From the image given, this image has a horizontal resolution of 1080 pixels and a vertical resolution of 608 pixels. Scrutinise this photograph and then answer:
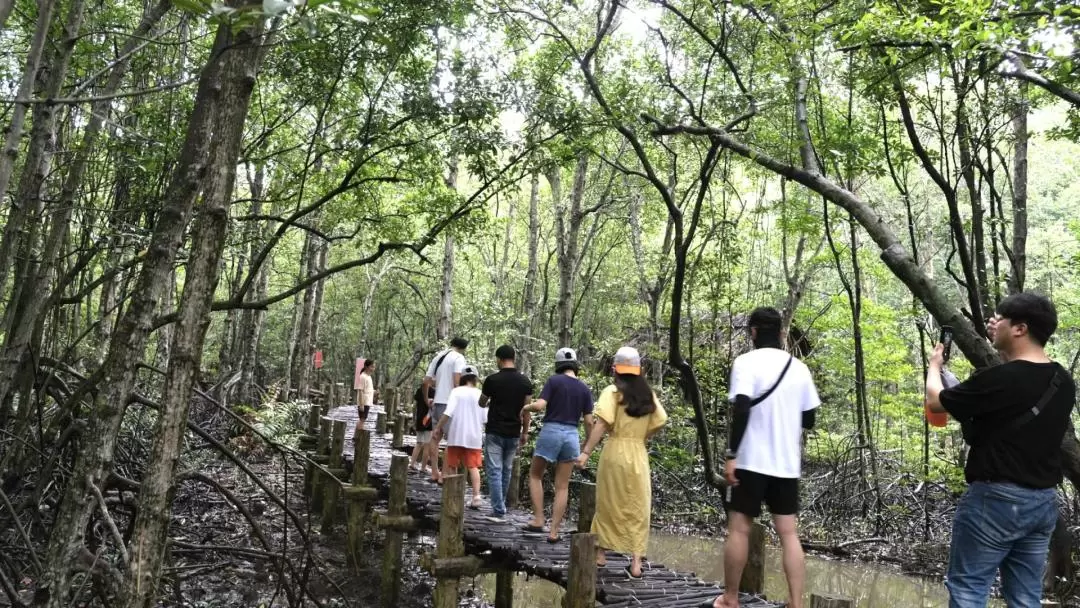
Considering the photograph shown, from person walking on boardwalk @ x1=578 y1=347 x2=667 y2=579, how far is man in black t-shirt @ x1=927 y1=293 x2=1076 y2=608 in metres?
2.38

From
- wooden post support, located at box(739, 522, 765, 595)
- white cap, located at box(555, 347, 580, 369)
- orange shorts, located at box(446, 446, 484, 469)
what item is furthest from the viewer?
orange shorts, located at box(446, 446, 484, 469)

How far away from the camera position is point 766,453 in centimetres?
430

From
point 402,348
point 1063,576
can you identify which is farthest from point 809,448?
point 402,348

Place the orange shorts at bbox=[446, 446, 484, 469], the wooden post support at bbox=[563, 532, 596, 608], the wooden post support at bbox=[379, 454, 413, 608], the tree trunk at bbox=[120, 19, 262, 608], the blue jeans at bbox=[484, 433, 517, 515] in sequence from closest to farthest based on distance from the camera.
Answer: the tree trunk at bbox=[120, 19, 262, 608] < the wooden post support at bbox=[563, 532, 596, 608] < the blue jeans at bbox=[484, 433, 517, 515] < the orange shorts at bbox=[446, 446, 484, 469] < the wooden post support at bbox=[379, 454, 413, 608]

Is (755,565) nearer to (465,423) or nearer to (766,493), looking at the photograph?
(766,493)

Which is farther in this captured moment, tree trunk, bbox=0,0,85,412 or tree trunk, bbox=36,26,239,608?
tree trunk, bbox=0,0,85,412

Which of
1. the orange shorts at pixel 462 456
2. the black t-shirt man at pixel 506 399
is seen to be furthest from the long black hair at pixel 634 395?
the orange shorts at pixel 462 456

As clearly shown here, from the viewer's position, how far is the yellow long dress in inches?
220

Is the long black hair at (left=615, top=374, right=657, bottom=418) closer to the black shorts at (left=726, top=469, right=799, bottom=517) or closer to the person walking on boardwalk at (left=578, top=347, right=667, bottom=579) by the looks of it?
the person walking on boardwalk at (left=578, top=347, right=667, bottom=579)

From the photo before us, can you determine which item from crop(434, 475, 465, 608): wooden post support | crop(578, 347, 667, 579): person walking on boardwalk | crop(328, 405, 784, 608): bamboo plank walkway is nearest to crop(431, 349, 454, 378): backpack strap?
crop(328, 405, 784, 608): bamboo plank walkway

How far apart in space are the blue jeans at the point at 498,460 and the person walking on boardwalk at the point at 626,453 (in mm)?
1762

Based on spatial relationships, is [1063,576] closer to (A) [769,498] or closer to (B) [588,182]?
(A) [769,498]

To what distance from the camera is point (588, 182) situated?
22531 mm

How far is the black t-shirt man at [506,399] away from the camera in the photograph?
23.2 feet
